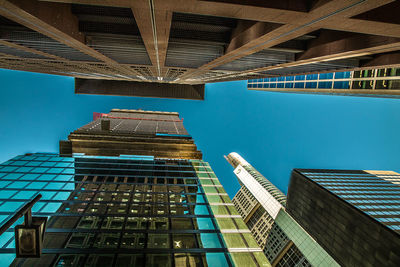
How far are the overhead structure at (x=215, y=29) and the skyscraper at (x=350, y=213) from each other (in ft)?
138

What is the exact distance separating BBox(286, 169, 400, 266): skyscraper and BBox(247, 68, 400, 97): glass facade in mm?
27576

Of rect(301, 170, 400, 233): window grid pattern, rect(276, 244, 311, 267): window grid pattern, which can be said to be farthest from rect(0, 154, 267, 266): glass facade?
rect(276, 244, 311, 267): window grid pattern

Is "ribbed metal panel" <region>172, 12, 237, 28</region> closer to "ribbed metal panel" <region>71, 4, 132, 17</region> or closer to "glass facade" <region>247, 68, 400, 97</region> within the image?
"ribbed metal panel" <region>71, 4, 132, 17</region>

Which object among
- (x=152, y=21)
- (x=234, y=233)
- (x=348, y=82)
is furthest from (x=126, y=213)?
(x=348, y=82)

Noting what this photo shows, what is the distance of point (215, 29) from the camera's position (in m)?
13.0

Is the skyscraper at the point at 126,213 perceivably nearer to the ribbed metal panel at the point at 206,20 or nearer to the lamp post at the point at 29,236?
the lamp post at the point at 29,236

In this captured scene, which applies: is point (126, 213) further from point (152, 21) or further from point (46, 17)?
point (152, 21)

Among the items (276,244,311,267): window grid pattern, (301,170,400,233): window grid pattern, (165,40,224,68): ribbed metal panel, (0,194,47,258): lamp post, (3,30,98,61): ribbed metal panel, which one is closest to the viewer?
(0,194,47,258): lamp post

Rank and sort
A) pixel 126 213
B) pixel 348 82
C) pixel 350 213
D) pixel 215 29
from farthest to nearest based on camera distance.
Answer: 1. pixel 348 82
2. pixel 350 213
3. pixel 126 213
4. pixel 215 29

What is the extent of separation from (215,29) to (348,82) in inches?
2355

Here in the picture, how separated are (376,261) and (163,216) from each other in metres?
46.2

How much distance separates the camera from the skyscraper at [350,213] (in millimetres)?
40531

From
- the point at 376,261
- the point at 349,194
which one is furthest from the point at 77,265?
the point at 349,194

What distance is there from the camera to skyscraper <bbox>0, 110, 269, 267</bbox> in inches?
496
